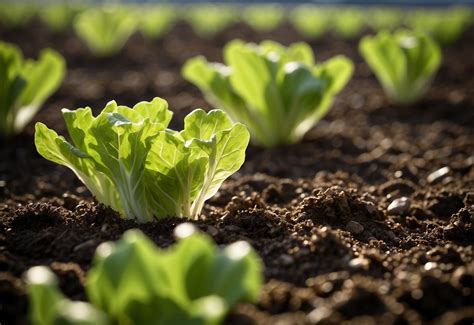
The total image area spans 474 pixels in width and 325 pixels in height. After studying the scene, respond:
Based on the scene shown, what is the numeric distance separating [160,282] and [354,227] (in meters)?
1.20

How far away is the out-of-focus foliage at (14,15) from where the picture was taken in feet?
30.9

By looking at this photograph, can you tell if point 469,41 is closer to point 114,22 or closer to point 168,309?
point 114,22

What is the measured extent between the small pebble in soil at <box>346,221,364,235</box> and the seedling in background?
60 cm

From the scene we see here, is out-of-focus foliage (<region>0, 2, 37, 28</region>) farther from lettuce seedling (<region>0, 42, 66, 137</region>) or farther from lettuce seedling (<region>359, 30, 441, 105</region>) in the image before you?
lettuce seedling (<region>359, 30, 441, 105</region>)

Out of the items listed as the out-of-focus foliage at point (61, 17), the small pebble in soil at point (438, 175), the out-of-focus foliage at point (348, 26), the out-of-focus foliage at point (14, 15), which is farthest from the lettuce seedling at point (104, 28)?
the small pebble in soil at point (438, 175)

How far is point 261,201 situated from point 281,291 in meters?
0.91

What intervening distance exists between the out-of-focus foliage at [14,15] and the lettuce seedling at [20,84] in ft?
20.2

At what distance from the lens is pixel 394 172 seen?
3.52 metres

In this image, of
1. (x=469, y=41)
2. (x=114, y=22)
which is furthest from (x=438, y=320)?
(x=469, y=41)

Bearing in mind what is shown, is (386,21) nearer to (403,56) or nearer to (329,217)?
(403,56)

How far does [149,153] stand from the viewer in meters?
2.23

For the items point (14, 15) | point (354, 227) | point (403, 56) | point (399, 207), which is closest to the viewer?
point (354, 227)

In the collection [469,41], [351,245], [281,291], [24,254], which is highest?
[24,254]

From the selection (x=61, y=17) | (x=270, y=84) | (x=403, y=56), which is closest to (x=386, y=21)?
(x=403, y=56)
